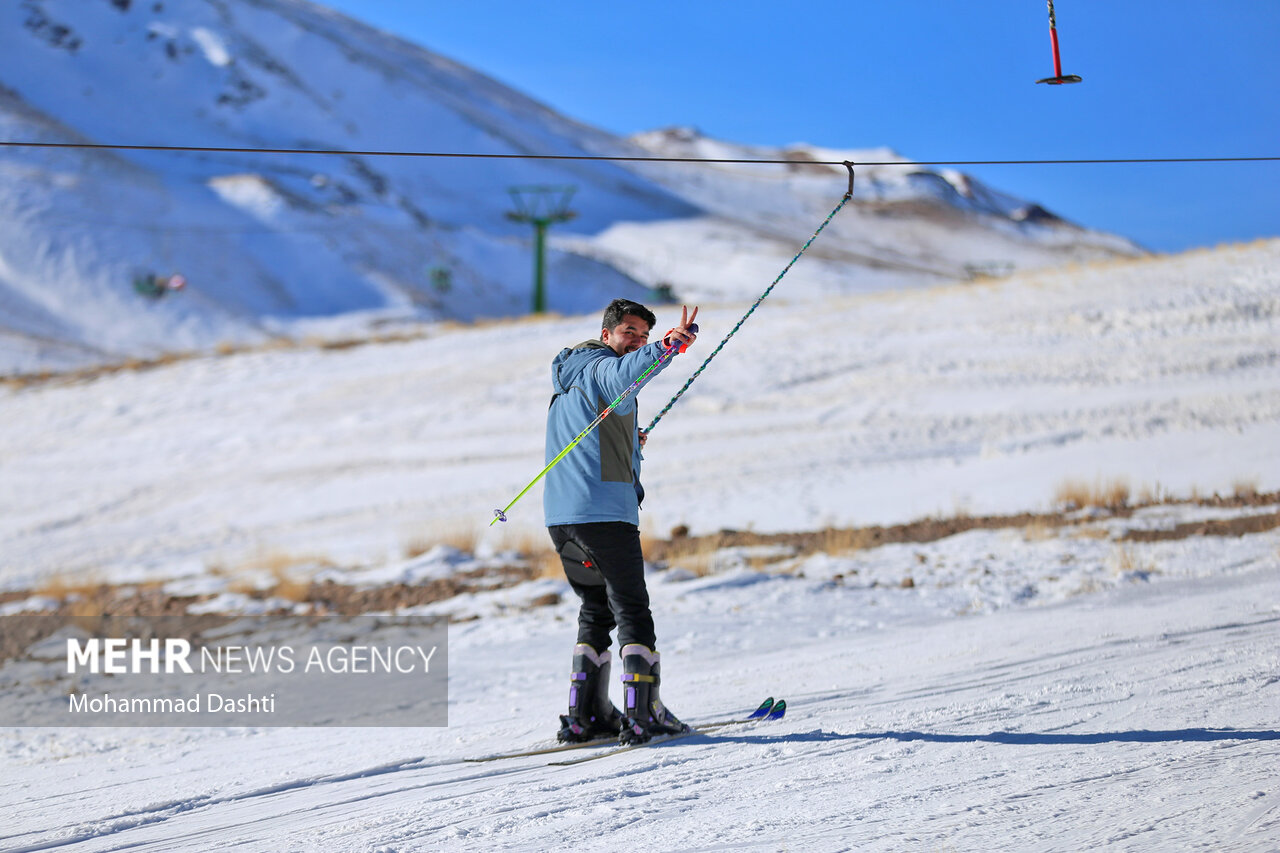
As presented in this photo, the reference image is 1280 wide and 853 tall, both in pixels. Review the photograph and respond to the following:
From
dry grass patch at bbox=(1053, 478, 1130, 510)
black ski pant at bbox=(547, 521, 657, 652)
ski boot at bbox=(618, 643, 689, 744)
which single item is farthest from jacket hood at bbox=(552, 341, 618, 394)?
dry grass patch at bbox=(1053, 478, 1130, 510)

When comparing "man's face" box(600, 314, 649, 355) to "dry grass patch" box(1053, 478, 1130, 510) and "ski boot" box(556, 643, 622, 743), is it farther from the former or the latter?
"dry grass patch" box(1053, 478, 1130, 510)

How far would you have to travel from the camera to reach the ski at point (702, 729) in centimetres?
445

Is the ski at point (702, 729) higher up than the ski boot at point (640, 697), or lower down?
lower down

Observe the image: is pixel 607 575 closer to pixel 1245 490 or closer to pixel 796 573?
pixel 796 573

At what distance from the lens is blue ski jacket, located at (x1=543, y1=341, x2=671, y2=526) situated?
4.40 m

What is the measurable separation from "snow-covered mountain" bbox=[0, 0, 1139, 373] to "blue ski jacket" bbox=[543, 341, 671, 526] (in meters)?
8.55

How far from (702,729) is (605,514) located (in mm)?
1150

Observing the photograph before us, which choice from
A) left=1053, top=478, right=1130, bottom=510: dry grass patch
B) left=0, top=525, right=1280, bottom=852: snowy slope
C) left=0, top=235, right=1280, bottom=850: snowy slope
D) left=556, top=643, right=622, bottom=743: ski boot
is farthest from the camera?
left=1053, top=478, right=1130, bottom=510: dry grass patch

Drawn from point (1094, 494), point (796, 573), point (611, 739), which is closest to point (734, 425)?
point (1094, 494)

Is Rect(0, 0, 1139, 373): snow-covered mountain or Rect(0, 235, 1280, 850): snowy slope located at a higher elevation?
Rect(0, 0, 1139, 373): snow-covered mountain

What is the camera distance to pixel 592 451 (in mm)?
4453

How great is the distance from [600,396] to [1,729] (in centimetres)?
451

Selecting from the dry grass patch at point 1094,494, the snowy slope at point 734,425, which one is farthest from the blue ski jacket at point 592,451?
the dry grass patch at point 1094,494

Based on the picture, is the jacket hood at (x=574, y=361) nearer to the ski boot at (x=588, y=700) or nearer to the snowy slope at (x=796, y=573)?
the ski boot at (x=588, y=700)
